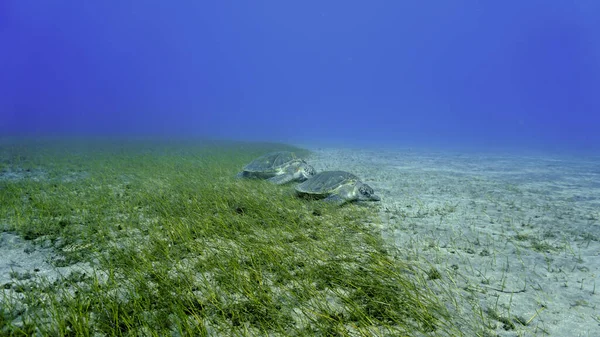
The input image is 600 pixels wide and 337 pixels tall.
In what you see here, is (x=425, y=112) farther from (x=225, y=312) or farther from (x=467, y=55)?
(x=225, y=312)

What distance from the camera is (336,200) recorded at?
6922 millimetres

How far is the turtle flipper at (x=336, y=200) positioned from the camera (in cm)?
685

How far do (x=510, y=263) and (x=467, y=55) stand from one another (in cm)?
24389

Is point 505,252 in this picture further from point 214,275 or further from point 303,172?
point 303,172

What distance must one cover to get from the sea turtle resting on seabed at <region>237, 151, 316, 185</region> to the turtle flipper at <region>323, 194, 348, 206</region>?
9.23ft

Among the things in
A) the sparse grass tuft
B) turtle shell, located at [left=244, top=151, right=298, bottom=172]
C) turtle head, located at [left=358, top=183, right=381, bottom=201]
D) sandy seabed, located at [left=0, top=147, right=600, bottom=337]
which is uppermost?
turtle shell, located at [left=244, top=151, right=298, bottom=172]

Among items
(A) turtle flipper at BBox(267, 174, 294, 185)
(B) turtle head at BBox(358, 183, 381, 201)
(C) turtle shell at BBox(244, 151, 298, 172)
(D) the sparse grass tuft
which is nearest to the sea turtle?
(B) turtle head at BBox(358, 183, 381, 201)

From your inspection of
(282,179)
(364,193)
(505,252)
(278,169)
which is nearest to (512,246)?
(505,252)

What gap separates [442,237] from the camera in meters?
4.91

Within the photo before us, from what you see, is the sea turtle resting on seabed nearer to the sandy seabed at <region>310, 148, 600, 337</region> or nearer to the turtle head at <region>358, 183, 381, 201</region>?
the sandy seabed at <region>310, 148, 600, 337</region>

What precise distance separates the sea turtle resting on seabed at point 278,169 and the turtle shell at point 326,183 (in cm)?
210

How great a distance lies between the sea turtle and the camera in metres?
7.14

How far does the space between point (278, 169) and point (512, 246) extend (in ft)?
23.9

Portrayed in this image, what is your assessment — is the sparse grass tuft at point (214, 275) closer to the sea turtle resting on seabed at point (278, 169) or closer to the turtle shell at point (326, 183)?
the turtle shell at point (326, 183)
